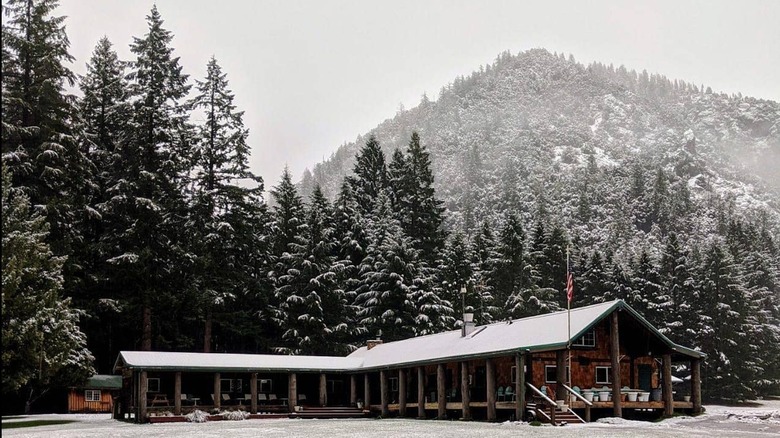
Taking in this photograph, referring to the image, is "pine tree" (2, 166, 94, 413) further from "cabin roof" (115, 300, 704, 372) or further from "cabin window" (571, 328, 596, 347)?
"cabin window" (571, 328, 596, 347)

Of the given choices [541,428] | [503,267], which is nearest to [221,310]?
[503,267]

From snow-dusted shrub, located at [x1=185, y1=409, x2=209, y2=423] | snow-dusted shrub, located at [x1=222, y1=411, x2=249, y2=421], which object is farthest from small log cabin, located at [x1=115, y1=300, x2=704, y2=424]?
snow-dusted shrub, located at [x1=185, y1=409, x2=209, y2=423]

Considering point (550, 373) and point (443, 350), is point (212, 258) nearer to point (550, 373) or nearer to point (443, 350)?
point (443, 350)

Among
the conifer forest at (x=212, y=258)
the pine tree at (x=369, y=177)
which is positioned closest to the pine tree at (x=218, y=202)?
the conifer forest at (x=212, y=258)

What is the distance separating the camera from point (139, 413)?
34.4 metres

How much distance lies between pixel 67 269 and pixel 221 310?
13479 mm

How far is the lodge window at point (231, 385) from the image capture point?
43.8m

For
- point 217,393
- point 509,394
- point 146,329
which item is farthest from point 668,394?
point 146,329

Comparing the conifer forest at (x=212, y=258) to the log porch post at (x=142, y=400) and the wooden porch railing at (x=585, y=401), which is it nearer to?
the log porch post at (x=142, y=400)

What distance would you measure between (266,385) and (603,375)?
1961 centimetres

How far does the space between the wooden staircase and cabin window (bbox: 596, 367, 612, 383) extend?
17.6 ft

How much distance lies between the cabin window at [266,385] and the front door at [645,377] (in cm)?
2045

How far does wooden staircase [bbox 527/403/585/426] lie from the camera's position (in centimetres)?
2792

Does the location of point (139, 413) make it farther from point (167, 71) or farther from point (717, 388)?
point (717, 388)
